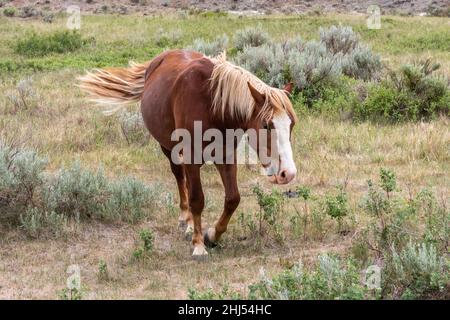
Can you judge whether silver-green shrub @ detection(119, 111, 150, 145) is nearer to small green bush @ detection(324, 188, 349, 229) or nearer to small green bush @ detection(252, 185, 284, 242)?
small green bush @ detection(252, 185, 284, 242)

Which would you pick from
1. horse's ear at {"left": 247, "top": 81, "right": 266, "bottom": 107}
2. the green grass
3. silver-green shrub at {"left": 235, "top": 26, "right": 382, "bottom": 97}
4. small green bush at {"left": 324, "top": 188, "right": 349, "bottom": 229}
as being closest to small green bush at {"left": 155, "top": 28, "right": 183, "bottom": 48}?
the green grass

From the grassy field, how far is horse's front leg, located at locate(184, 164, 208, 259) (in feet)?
0.36

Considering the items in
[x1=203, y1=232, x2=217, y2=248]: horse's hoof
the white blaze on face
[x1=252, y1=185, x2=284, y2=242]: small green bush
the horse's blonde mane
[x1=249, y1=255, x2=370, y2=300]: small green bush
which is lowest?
[x1=203, y1=232, x2=217, y2=248]: horse's hoof

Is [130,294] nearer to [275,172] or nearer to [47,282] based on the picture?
[47,282]

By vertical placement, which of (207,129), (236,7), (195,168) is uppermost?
(207,129)

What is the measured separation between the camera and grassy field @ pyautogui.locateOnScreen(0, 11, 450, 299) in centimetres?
572

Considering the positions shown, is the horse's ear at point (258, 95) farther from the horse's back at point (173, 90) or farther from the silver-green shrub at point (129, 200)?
the silver-green shrub at point (129, 200)

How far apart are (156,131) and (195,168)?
1.03 metres

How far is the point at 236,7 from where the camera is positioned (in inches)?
1391

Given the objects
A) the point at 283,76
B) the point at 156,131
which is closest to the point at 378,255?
the point at 156,131

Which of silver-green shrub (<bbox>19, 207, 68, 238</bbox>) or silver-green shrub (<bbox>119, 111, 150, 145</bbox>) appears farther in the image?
silver-green shrub (<bbox>119, 111, 150, 145</bbox>)

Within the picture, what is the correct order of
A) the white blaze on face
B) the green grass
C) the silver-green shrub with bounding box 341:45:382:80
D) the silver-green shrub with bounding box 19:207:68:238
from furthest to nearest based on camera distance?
1. the green grass
2. the silver-green shrub with bounding box 341:45:382:80
3. the silver-green shrub with bounding box 19:207:68:238
4. the white blaze on face

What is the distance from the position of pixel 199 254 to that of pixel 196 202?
18.4 inches

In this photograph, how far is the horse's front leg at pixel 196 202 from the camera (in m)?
6.09
